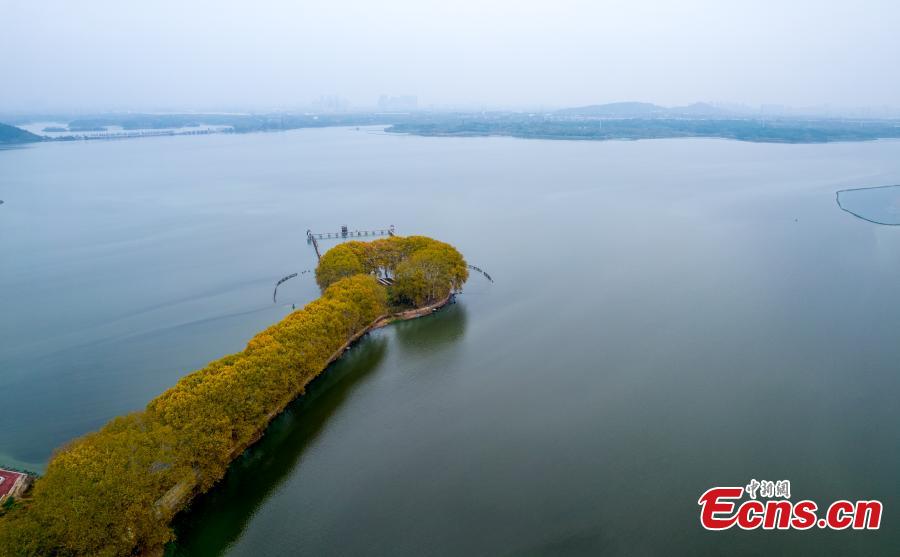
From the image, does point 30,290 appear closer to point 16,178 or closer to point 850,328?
point 850,328

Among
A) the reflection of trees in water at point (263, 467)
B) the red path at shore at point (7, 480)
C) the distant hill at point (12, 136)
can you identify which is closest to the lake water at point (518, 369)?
A: the reflection of trees in water at point (263, 467)

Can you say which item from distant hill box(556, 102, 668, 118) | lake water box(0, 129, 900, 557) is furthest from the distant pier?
distant hill box(556, 102, 668, 118)

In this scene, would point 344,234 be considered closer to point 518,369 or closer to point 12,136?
point 518,369

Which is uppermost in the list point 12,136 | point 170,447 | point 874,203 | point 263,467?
point 12,136

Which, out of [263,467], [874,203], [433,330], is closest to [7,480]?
[263,467]

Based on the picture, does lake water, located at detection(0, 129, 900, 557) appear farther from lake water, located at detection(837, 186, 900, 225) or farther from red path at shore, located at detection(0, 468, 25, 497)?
lake water, located at detection(837, 186, 900, 225)
